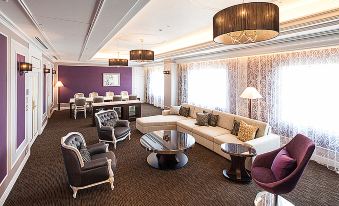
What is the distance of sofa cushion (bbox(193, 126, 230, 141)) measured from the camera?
492 cm

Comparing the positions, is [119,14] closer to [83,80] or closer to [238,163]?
[238,163]

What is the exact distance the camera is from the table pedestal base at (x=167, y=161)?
13.4ft

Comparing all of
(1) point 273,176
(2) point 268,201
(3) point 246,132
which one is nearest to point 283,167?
(1) point 273,176

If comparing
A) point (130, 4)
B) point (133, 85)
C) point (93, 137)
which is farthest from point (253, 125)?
point (133, 85)

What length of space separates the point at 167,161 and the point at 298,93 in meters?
3.32

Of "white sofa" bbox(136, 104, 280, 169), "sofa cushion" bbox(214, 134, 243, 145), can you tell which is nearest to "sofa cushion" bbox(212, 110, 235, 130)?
"white sofa" bbox(136, 104, 280, 169)

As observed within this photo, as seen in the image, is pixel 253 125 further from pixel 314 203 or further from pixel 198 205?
pixel 198 205

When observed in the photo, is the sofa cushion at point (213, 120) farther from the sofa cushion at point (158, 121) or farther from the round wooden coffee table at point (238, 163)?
the round wooden coffee table at point (238, 163)

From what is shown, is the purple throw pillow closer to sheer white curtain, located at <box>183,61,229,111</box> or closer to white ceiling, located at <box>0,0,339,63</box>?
white ceiling, located at <box>0,0,339,63</box>

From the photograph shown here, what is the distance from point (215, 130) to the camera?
5.24 metres

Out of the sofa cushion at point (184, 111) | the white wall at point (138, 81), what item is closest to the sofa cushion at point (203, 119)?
the sofa cushion at point (184, 111)

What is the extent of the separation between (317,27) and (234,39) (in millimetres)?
2018

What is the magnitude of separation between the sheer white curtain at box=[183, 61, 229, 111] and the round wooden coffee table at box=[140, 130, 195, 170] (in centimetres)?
272

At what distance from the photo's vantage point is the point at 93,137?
605cm
